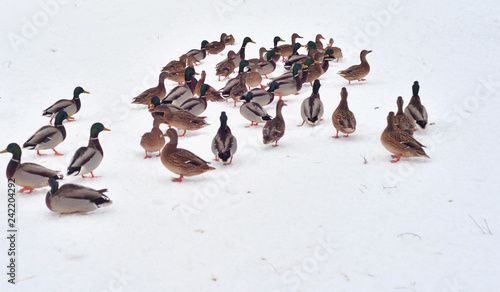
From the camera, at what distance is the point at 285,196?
6320mm

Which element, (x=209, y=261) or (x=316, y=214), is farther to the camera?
(x=316, y=214)

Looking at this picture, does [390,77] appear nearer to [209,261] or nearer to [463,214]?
[463,214]

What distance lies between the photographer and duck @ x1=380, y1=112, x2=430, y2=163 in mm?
7004

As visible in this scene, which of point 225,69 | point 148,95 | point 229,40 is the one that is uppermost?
point 229,40

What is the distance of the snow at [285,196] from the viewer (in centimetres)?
478

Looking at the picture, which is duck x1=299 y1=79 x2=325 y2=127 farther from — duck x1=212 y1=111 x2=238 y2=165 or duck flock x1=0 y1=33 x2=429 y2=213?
duck x1=212 y1=111 x2=238 y2=165

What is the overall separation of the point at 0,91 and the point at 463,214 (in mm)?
10369

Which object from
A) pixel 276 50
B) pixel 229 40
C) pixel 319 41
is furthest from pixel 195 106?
pixel 229 40

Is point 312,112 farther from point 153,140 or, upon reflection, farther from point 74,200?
point 74,200

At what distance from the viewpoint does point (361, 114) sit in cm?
946

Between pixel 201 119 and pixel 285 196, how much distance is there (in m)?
3.06

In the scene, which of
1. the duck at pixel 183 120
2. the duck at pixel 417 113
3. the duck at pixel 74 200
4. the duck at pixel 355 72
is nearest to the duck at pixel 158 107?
the duck at pixel 183 120

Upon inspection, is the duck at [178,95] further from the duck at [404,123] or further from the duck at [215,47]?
the duck at [404,123]

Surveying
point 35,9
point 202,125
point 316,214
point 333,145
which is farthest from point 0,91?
point 316,214
